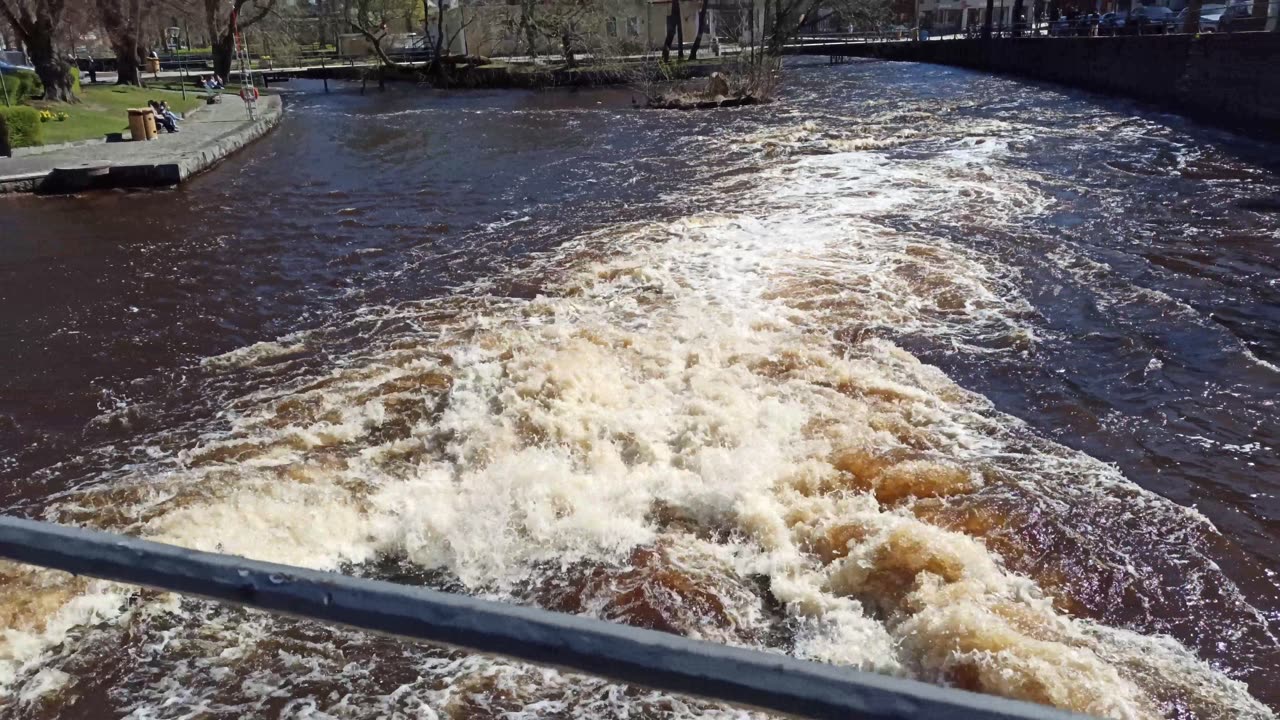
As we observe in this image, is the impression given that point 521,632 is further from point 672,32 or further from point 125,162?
point 672,32

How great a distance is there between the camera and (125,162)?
19.1 meters

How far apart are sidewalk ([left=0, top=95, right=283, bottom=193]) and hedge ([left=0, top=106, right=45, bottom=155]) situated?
0.66m

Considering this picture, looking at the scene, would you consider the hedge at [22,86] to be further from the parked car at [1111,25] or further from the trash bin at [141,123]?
the parked car at [1111,25]

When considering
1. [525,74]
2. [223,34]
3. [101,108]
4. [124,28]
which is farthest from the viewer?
[525,74]

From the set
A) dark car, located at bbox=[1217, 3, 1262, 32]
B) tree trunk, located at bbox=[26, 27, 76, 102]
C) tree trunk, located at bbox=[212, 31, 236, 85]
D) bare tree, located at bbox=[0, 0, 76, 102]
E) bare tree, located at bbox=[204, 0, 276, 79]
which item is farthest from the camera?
tree trunk, located at bbox=[212, 31, 236, 85]

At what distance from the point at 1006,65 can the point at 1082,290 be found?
124 feet

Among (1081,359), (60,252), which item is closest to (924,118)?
(1081,359)

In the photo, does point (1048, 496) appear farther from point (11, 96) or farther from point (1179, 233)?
point (11, 96)

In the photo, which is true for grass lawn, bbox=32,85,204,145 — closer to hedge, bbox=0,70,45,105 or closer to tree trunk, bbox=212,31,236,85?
hedge, bbox=0,70,45,105

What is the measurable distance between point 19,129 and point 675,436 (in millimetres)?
21712

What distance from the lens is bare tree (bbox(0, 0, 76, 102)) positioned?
26828 millimetres

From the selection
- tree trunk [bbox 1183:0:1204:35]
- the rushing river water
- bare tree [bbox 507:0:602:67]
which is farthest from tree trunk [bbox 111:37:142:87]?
tree trunk [bbox 1183:0:1204:35]

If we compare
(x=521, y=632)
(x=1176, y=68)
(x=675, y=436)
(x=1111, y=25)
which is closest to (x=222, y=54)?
(x=1111, y=25)

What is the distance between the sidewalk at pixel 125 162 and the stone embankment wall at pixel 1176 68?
2498 centimetres
